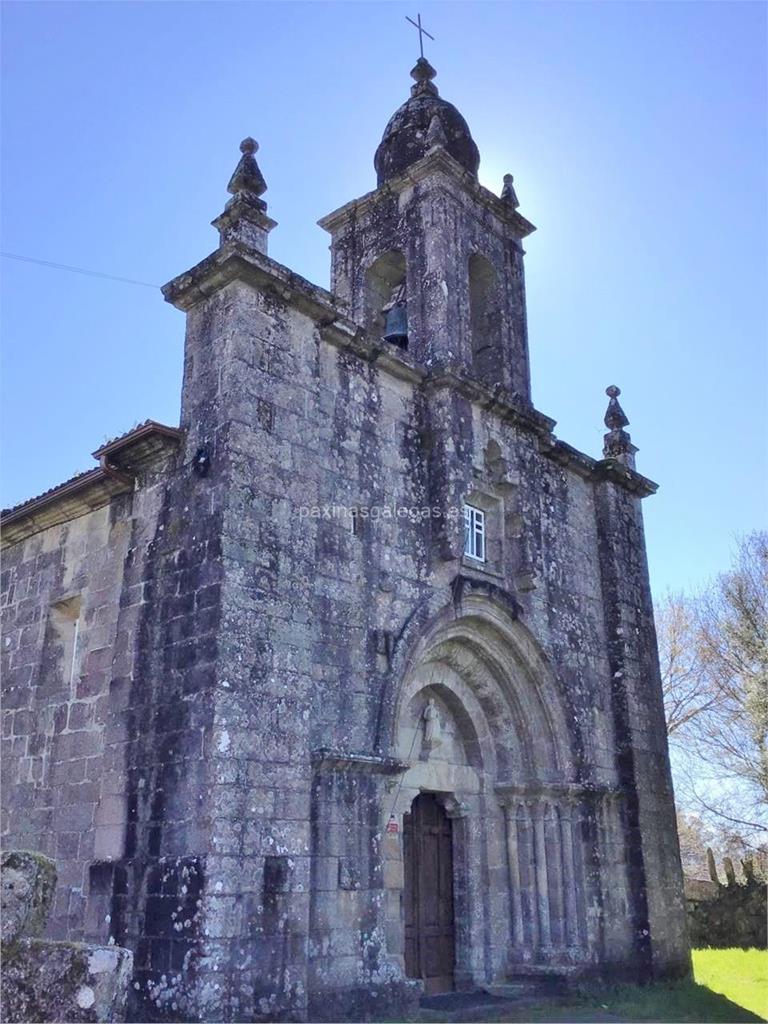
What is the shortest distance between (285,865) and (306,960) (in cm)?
74

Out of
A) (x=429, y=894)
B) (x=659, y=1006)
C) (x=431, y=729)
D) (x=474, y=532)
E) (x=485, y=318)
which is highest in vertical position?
(x=485, y=318)

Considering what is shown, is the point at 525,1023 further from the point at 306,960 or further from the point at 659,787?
the point at 659,787

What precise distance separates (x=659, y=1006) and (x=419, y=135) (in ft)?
37.2

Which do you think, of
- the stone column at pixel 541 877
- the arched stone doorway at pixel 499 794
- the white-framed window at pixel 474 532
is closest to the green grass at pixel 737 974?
the arched stone doorway at pixel 499 794

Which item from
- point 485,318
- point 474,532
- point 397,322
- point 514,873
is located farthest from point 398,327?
point 514,873

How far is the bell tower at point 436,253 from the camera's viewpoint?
38.1ft

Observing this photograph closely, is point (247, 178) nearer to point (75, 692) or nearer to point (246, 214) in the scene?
point (246, 214)

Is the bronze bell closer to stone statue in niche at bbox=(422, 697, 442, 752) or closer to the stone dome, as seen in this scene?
the stone dome

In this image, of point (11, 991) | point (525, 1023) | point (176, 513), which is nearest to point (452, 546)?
point (176, 513)

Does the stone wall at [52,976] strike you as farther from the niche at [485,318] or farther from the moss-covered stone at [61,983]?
the niche at [485,318]

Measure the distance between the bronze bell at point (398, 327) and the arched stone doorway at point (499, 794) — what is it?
3.79 m

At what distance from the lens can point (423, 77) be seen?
1381cm

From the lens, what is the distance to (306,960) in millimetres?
7047

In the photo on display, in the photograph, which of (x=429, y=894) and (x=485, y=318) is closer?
(x=429, y=894)
